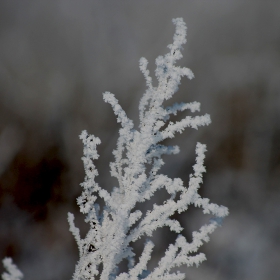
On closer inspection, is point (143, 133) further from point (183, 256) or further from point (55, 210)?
point (55, 210)

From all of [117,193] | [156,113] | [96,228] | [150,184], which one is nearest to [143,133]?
[156,113]

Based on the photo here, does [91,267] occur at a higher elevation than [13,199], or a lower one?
lower

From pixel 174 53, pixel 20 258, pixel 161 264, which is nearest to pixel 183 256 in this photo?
pixel 161 264

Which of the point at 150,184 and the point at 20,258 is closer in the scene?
the point at 150,184

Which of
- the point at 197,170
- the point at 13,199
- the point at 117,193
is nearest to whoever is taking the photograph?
the point at 197,170

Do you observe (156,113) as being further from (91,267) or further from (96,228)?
(91,267)

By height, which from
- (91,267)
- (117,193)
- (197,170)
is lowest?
(91,267)

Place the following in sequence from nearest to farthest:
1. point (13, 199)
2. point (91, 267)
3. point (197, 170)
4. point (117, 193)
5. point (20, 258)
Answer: point (197, 170) → point (91, 267) → point (117, 193) → point (20, 258) → point (13, 199)
